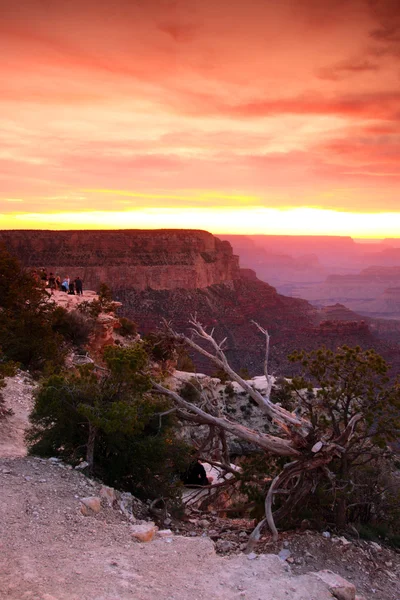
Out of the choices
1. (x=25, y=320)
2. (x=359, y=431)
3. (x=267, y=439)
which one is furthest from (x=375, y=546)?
(x=25, y=320)

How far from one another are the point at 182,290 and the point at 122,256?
891 centimetres

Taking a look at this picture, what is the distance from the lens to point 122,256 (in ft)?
211

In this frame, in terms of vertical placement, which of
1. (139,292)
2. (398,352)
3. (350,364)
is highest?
(350,364)

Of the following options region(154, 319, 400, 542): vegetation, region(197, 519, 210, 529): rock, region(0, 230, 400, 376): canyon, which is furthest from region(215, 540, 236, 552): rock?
region(0, 230, 400, 376): canyon

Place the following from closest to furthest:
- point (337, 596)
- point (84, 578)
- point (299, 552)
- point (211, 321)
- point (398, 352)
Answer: point (84, 578)
point (337, 596)
point (299, 552)
point (398, 352)
point (211, 321)

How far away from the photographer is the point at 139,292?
63.3 meters

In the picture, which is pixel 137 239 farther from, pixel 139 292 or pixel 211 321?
pixel 211 321

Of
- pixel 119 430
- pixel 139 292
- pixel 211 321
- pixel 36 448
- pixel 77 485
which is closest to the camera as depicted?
pixel 77 485

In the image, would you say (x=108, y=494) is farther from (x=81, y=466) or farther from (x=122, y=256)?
(x=122, y=256)

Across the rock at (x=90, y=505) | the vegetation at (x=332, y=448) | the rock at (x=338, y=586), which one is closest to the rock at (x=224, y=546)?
the vegetation at (x=332, y=448)

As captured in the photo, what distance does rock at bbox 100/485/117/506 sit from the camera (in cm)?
800

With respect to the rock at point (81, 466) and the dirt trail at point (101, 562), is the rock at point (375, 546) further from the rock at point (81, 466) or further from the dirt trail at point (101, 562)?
the rock at point (81, 466)

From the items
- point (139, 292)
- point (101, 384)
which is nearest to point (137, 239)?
point (139, 292)

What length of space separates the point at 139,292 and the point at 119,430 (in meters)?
55.2
